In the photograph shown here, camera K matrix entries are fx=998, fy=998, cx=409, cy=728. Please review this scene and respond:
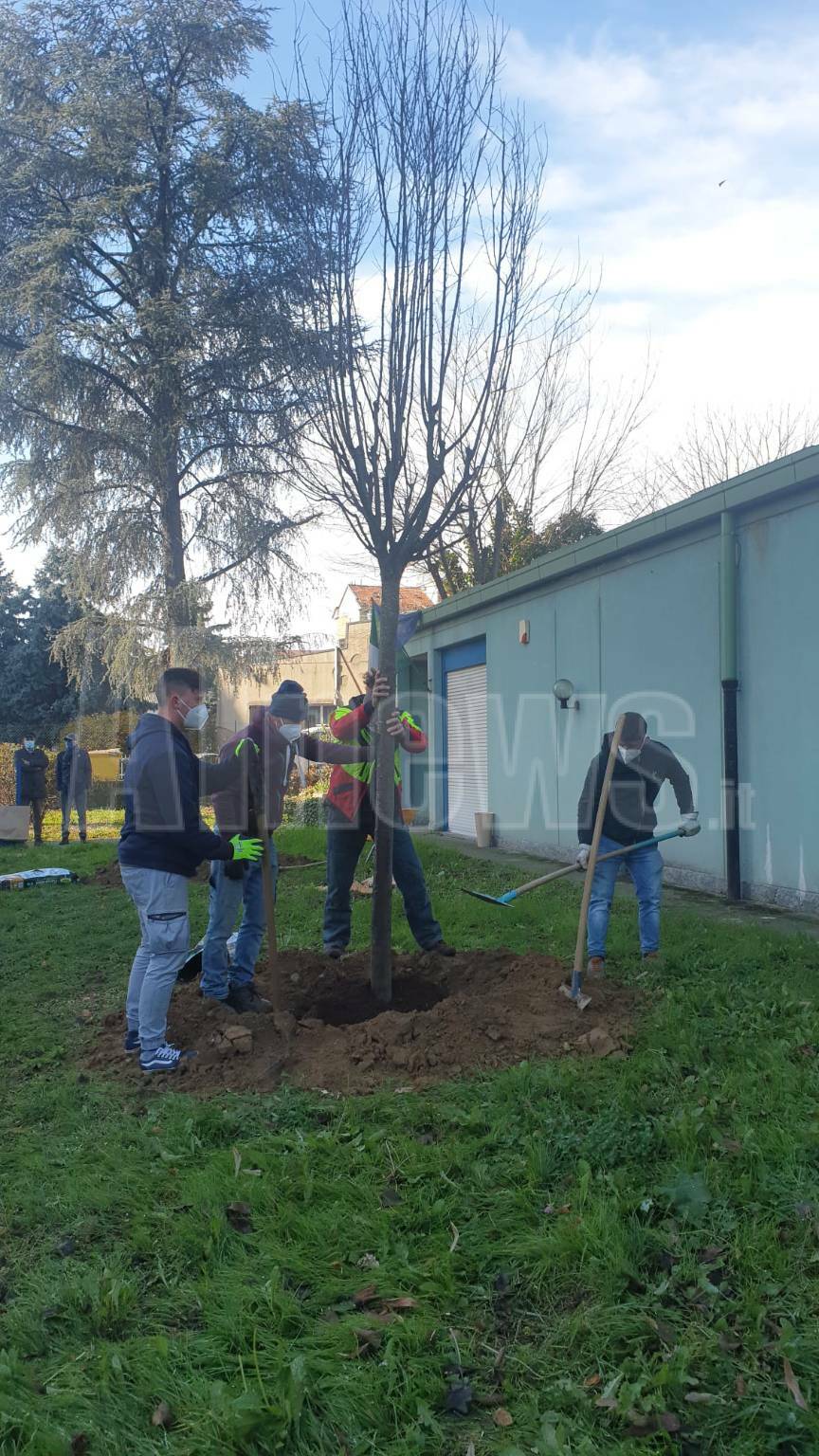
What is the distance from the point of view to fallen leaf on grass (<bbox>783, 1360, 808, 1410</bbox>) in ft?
7.55

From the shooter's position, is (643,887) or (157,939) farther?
(643,887)

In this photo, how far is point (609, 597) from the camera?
10.6m

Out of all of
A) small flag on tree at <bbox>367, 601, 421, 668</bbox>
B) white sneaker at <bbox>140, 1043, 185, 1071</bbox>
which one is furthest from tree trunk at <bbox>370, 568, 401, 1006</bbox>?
white sneaker at <bbox>140, 1043, 185, 1071</bbox>

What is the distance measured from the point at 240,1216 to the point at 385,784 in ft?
8.61

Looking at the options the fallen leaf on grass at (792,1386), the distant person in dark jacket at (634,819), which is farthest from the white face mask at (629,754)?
the fallen leaf on grass at (792,1386)

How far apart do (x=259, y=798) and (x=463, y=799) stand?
387 inches

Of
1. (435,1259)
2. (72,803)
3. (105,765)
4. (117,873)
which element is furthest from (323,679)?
(435,1259)

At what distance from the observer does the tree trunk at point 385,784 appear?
5504mm

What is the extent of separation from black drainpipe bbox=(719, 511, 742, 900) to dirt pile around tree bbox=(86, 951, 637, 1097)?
314 cm

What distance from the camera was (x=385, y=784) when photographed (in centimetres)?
552

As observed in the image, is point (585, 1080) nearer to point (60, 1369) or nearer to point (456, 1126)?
point (456, 1126)

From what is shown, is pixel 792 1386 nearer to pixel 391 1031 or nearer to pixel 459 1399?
pixel 459 1399

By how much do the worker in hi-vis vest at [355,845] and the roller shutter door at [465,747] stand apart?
25.1 feet

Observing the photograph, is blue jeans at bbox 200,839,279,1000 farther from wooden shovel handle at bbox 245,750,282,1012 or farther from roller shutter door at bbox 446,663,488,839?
roller shutter door at bbox 446,663,488,839
